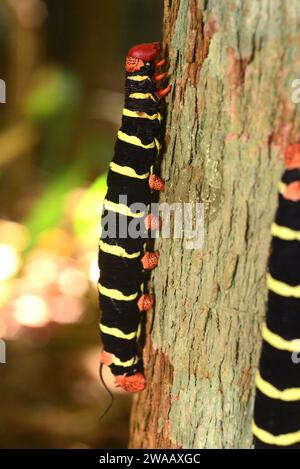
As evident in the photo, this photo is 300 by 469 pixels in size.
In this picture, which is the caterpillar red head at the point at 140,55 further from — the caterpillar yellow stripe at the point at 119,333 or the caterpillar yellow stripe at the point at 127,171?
the caterpillar yellow stripe at the point at 119,333

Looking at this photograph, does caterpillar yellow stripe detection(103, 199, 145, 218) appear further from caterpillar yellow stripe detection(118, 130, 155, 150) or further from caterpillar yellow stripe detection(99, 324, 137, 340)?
caterpillar yellow stripe detection(99, 324, 137, 340)

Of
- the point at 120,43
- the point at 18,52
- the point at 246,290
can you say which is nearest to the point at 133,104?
the point at 246,290

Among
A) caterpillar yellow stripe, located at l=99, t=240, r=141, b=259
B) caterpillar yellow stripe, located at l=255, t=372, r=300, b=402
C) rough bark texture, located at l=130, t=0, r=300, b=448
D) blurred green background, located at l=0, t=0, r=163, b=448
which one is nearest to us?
rough bark texture, located at l=130, t=0, r=300, b=448

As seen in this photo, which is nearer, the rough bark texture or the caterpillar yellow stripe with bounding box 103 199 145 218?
the rough bark texture

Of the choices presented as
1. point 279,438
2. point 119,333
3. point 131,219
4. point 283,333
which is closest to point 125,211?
point 131,219

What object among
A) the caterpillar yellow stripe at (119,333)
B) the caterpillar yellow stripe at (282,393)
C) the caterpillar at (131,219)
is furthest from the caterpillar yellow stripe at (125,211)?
the caterpillar yellow stripe at (282,393)

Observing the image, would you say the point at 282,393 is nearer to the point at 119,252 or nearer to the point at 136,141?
the point at 119,252

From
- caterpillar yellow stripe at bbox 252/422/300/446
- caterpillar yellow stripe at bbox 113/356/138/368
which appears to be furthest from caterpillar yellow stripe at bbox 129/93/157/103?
caterpillar yellow stripe at bbox 252/422/300/446
